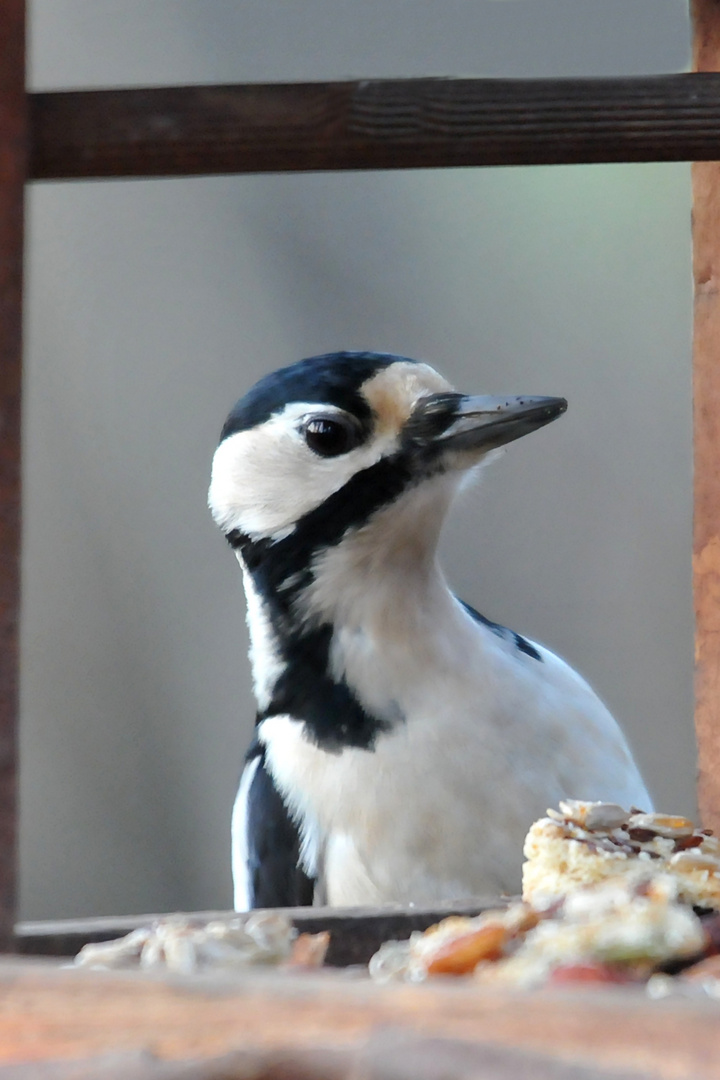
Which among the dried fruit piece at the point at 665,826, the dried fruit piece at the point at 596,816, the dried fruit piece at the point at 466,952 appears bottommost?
the dried fruit piece at the point at 466,952

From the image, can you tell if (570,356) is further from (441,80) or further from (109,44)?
(441,80)

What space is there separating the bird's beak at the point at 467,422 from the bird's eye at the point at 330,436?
5cm

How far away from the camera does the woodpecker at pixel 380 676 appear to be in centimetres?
124

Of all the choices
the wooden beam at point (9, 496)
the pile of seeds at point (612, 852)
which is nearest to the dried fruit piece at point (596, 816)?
the pile of seeds at point (612, 852)

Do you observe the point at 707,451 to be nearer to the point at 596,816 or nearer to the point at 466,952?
the point at 596,816

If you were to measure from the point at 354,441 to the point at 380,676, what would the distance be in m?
0.20

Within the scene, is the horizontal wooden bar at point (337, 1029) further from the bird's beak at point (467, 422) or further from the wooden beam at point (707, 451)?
the bird's beak at point (467, 422)

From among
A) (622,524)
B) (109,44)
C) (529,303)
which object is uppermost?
(109,44)

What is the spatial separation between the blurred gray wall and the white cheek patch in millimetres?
1973

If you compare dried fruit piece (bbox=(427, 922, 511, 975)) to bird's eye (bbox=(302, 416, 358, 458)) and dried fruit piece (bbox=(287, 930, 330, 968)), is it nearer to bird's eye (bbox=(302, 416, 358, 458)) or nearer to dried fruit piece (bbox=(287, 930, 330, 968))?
dried fruit piece (bbox=(287, 930, 330, 968))

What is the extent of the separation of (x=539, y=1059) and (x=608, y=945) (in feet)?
0.70

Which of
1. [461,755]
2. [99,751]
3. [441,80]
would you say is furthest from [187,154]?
[99,751]

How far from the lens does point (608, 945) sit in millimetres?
570

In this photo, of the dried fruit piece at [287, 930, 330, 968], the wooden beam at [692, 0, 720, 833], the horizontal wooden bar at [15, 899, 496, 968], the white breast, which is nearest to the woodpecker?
the white breast
